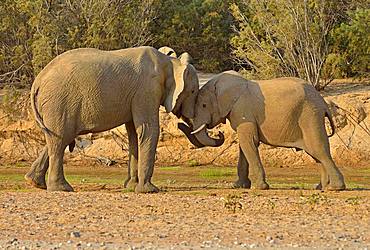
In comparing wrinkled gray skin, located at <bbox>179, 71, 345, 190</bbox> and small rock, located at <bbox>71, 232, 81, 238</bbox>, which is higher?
wrinkled gray skin, located at <bbox>179, 71, 345, 190</bbox>

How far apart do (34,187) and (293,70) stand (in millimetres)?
16107

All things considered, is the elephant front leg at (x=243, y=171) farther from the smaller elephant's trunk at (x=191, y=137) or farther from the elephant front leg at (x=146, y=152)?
the elephant front leg at (x=146, y=152)

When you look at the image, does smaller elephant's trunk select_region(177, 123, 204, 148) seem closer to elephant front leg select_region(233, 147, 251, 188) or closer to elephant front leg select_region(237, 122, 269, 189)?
elephant front leg select_region(233, 147, 251, 188)

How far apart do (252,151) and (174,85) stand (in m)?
2.01

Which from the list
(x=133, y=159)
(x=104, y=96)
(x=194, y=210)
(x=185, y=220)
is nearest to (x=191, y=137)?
(x=133, y=159)

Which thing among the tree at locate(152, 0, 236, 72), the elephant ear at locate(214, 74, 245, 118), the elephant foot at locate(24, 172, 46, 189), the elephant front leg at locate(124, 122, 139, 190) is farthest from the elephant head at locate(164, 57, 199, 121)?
the tree at locate(152, 0, 236, 72)

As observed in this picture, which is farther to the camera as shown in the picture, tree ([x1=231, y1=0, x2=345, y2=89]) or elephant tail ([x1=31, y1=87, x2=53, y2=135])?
tree ([x1=231, y1=0, x2=345, y2=89])

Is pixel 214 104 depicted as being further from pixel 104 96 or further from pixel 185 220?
pixel 185 220

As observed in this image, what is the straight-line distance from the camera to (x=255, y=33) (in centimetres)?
3678

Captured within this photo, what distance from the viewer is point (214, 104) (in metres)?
21.2

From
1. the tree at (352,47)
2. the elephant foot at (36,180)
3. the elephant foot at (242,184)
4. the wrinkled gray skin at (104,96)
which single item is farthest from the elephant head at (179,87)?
the tree at (352,47)

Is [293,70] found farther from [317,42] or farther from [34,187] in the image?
[34,187]

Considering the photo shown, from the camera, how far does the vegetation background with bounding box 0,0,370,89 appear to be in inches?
1352

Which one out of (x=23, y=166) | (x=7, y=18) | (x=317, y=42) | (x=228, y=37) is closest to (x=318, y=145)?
(x=23, y=166)
